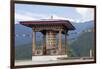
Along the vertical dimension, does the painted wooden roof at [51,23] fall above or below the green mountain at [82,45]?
above

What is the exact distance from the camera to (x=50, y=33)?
2.15 metres

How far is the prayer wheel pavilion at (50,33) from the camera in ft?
6.90

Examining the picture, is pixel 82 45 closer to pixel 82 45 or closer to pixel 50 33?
pixel 82 45

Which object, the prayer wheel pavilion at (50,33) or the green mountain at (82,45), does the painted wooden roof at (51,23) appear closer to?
the prayer wheel pavilion at (50,33)

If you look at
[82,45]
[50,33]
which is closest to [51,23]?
[50,33]

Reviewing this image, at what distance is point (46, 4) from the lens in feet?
6.96

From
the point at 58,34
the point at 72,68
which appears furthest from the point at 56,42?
the point at 72,68

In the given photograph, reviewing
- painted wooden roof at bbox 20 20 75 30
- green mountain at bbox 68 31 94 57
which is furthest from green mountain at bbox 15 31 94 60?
painted wooden roof at bbox 20 20 75 30

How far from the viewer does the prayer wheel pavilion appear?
2.10m

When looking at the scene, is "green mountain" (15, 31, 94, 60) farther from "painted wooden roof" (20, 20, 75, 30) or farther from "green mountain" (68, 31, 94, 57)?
"painted wooden roof" (20, 20, 75, 30)

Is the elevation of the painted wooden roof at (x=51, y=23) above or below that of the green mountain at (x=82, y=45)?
above

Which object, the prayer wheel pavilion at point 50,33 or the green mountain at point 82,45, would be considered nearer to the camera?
the prayer wheel pavilion at point 50,33

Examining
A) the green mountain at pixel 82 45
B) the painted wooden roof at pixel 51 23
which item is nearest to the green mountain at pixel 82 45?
the green mountain at pixel 82 45

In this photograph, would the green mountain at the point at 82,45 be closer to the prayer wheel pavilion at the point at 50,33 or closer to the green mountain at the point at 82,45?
the green mountain at the point at 82,45
